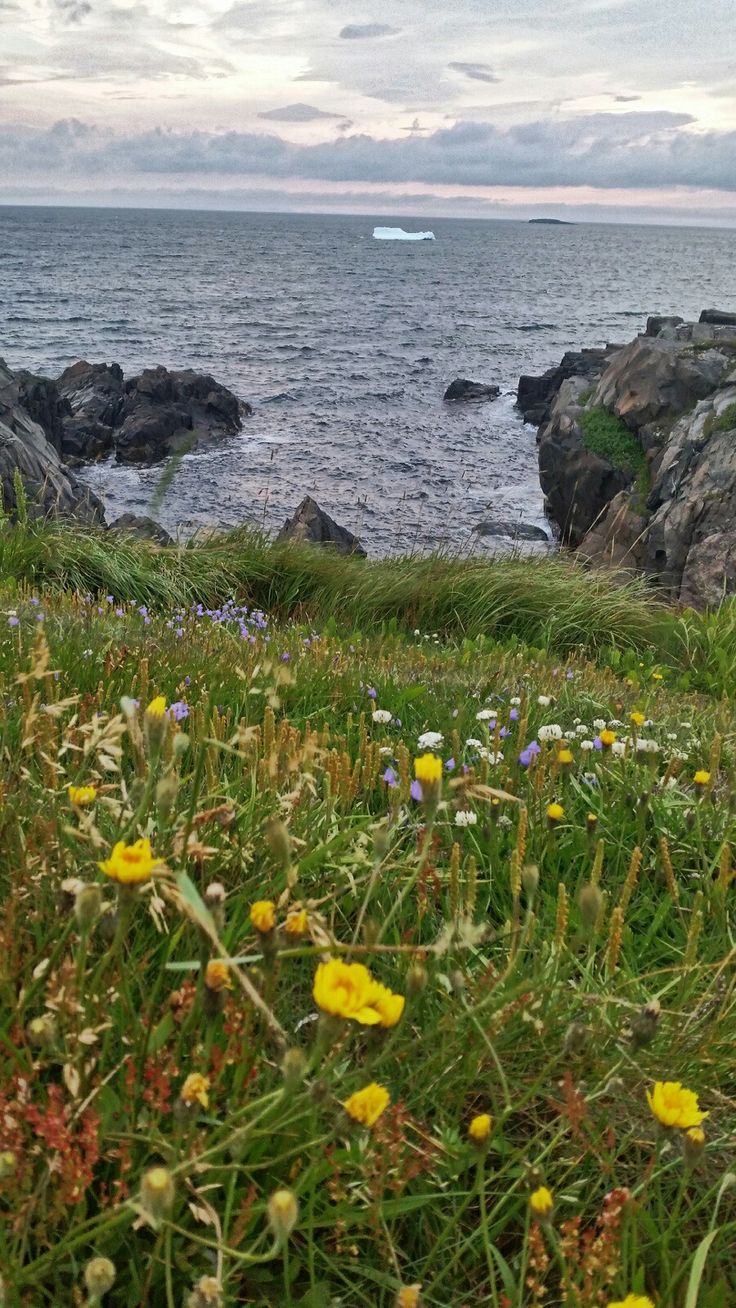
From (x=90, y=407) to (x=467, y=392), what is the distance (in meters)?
15.1

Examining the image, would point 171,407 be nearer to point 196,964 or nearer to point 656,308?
point 196,964

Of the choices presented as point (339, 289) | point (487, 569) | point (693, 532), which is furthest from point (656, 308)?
point (487, 569)

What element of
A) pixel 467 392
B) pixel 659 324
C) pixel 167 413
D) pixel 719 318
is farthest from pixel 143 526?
pixel 467 392

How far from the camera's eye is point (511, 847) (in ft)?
7.81

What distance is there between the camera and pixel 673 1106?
109 cm

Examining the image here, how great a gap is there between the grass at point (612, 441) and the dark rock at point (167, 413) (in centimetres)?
1265

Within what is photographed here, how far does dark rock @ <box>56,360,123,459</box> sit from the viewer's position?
25.8m

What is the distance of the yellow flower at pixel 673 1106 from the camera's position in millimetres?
1063

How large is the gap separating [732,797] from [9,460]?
10.7 meters

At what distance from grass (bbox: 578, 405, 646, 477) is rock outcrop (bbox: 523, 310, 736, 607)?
2cm

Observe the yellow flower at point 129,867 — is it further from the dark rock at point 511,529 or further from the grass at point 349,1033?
the dark rock at point 511,529

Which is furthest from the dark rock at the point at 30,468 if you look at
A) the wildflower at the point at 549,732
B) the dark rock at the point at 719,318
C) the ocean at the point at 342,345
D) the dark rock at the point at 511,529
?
the dark rock at the point at 719,318

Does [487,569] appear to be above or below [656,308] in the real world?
below

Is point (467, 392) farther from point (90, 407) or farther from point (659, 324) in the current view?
point (659, 324)
